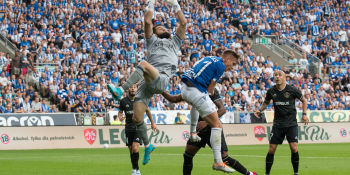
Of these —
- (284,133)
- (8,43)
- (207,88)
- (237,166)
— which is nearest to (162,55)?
(207,88)

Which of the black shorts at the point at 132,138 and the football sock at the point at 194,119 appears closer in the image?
the football sock at the point at 194,119

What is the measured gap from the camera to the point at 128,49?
37.6 metres

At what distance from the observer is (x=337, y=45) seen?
156 feet

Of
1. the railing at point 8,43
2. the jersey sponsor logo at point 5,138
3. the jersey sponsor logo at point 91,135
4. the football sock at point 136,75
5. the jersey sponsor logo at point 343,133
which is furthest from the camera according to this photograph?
the jersey sponsor logo at point 343,133

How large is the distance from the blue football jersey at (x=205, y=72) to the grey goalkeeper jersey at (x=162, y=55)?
0.75 metres

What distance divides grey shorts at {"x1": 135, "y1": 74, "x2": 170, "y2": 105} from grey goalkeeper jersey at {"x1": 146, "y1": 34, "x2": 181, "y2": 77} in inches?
12.0

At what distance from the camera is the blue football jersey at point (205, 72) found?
39.7 feet

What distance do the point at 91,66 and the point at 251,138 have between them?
9.68 m

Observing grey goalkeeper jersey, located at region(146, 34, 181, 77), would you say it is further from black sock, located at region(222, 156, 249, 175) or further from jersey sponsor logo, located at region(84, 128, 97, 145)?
jersey sponsor logo, located at region(84, 128, 97, 145)

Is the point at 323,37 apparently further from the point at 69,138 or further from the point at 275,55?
the point at 69,138

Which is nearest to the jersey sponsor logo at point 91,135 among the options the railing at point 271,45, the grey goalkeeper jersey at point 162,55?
the grey goalkeeper jersey at point 162,55

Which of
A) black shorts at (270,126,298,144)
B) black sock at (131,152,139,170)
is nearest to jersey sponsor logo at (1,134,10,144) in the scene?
black sock at (131,152,139,170)

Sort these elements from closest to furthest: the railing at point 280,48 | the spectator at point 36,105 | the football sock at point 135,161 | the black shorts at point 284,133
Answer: the black shorts at point 284,133 < the football sock at point 135,161 < the spectator at point 36,105 < the railing at point 280,48

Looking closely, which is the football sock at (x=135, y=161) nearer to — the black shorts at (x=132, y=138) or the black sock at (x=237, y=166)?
the black shorts at (x=132, y=138)
